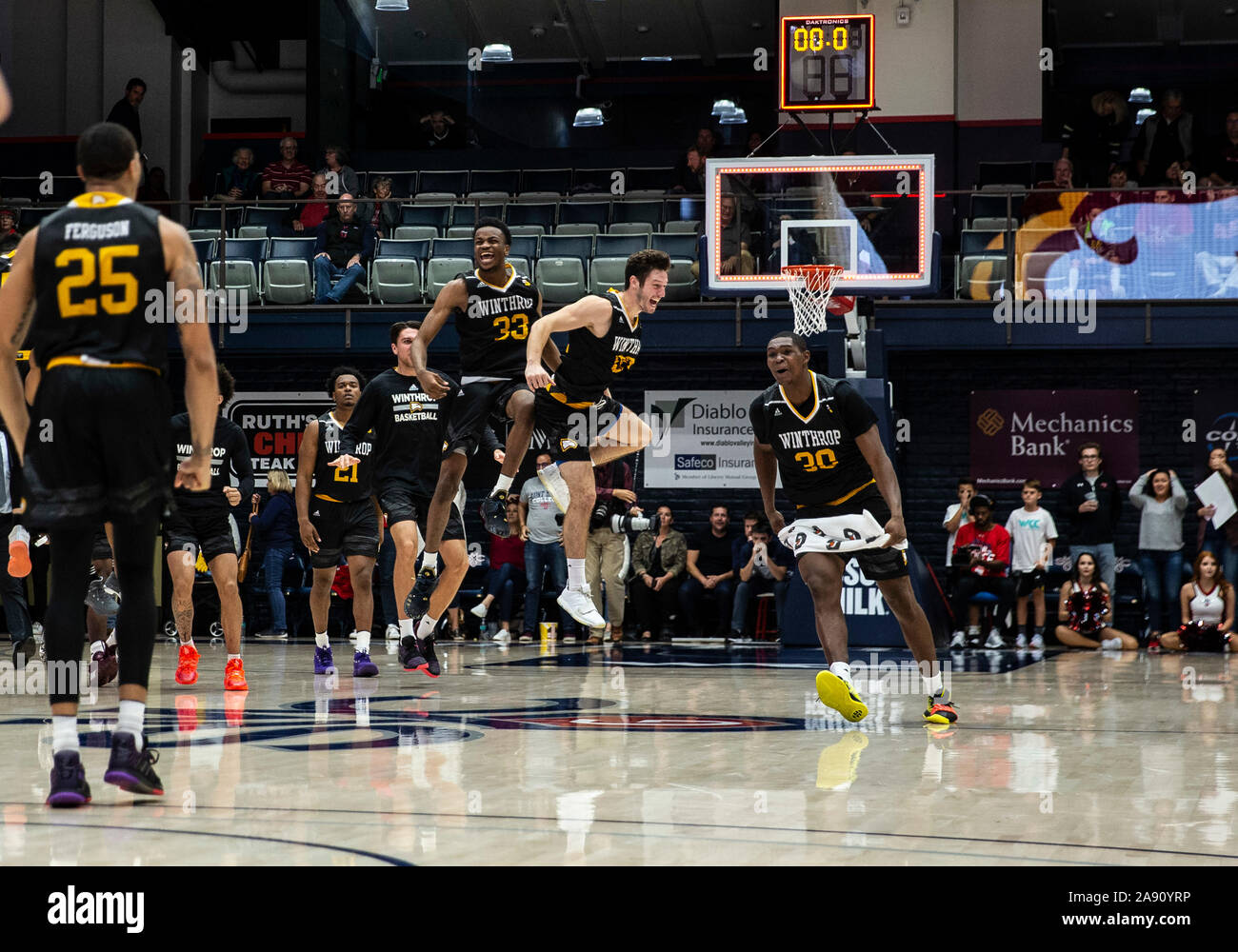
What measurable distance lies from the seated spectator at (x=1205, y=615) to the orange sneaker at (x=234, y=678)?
953 cm

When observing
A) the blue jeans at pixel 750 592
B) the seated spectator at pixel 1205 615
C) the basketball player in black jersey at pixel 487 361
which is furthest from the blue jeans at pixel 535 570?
the basketball player in black jersey at pixel 487 361

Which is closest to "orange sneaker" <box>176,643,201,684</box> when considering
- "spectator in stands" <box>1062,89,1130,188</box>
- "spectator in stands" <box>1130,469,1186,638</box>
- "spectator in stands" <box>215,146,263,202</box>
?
"spectator in stands" <box>1130,469,1186,638</box>

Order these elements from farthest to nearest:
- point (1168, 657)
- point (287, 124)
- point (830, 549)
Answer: point (287, 124) → point (1168, 657) → point (830, 549)

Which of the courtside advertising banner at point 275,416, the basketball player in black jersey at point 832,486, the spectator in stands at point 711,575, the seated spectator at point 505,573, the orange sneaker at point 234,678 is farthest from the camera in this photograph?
the courtside advertising banner at point 275,416

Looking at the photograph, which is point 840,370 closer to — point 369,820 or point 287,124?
point 369,820

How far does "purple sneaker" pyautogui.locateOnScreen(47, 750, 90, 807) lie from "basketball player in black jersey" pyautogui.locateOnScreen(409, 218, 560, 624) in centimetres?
375

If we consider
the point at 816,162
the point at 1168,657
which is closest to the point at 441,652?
the point at 816,162

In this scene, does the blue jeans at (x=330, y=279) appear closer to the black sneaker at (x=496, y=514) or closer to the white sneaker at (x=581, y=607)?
the black sneaker at (x=496, y=514)

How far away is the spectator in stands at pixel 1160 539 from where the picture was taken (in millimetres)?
15271

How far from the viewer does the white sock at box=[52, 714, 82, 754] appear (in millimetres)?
4633

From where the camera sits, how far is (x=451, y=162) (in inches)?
885

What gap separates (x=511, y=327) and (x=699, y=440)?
392 inches

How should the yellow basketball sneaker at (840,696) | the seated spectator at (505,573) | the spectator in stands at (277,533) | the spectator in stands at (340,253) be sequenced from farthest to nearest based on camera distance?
the spectator in stands at (340,253), the seated spectator at (505,573), the spectator in stands at (277,533), the yellow basketball sneaker at (840,696)

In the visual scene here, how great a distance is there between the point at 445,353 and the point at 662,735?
38.9 ft
